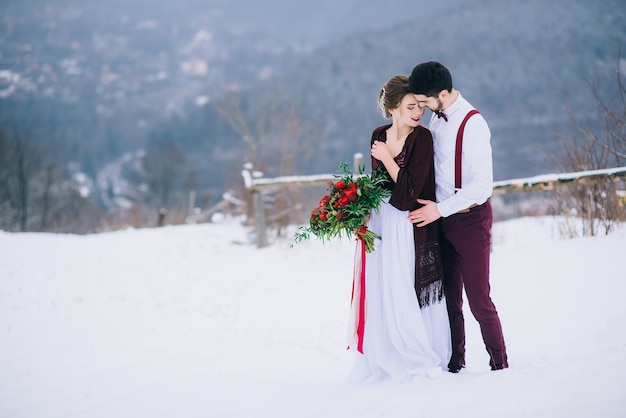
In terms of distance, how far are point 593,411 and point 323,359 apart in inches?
90.1

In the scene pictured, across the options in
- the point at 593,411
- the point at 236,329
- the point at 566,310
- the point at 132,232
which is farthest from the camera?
the point at 132,232

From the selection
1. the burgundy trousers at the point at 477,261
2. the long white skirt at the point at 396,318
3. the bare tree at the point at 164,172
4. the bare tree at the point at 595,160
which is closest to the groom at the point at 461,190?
the burgundy trousers at the point at 477,261

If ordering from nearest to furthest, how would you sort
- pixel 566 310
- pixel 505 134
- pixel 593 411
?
1. pixel 593 411
2. pixel 566 310
3. pixel 505 134

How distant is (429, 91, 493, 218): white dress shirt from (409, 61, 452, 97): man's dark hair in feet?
0.48

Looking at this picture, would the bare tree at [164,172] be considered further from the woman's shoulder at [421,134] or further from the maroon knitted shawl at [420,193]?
the woman's shoulder at [421,134]

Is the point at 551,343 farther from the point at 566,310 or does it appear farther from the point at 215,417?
the point at 215,417

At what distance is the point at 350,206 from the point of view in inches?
112

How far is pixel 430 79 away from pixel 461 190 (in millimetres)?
659

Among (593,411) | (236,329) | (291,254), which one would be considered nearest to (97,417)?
(236,329)

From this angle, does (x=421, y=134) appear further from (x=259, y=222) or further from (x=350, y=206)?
A: (x=259, y=222)

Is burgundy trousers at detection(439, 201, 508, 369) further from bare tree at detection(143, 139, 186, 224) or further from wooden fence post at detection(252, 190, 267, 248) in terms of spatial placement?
bare tree at detection(143, 139, 186, 224)

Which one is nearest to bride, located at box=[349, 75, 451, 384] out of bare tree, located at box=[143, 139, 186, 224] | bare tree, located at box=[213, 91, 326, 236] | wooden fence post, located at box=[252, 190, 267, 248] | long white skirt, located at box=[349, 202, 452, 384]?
long white skirt, located at box=[349, 202, 452, 384]

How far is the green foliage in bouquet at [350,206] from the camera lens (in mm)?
2842

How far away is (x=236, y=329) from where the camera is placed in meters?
4.82
